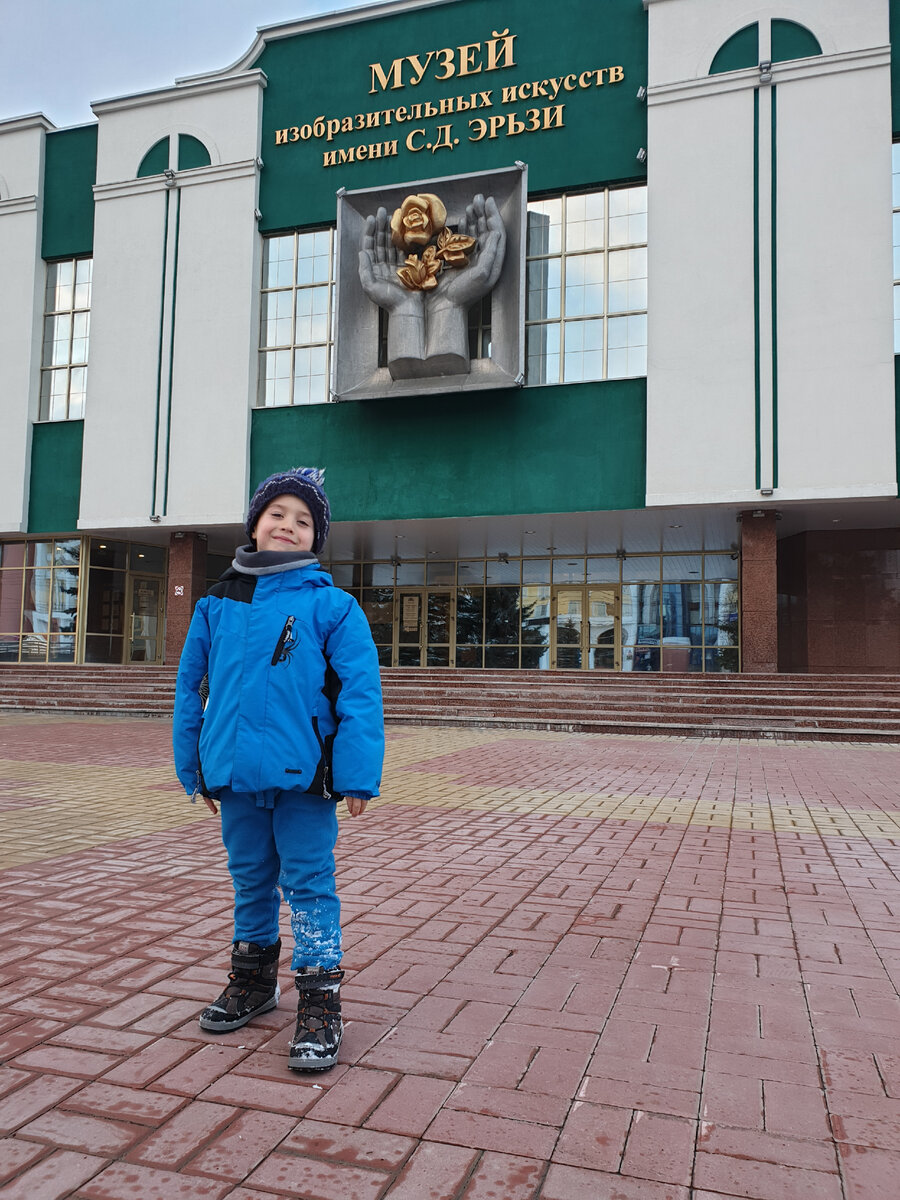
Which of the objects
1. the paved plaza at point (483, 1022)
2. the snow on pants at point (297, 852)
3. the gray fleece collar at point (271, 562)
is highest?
the gray fleece collar at point (271, 562)

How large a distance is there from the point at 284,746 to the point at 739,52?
21.7 meters

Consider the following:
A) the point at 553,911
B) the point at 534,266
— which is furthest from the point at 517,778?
the point at 534,266

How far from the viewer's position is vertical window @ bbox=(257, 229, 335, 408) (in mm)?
22922

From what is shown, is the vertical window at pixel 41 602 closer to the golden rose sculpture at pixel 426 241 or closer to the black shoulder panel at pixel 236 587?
the golden rose sculpture at pixel 426 241

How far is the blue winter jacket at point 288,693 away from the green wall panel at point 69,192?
83.2 ft

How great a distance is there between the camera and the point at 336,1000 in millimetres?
2805

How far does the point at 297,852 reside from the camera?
9.12ft

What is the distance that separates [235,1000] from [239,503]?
68.0ft

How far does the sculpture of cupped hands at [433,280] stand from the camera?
20188 millimetres

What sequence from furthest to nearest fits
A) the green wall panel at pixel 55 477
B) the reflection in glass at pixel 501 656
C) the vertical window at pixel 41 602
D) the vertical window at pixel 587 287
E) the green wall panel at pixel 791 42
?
1. the reflection in glass at pixel 501 656
2. the vertical window at pixel 41 602
3. the green wall panel at pixel 55 477
4. the vertical window at pixel 587 287
5. the green wall panel at pixel 791 42

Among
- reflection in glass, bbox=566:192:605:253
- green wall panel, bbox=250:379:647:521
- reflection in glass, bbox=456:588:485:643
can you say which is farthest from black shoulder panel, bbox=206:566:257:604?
reflection in glass, bbox=456:588:485:643

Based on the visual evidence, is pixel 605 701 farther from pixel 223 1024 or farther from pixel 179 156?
pixel 179 156

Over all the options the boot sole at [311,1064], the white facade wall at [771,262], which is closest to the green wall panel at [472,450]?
the white facade wall at [771,262]

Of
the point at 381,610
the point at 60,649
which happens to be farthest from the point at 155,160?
the point at 381,610
